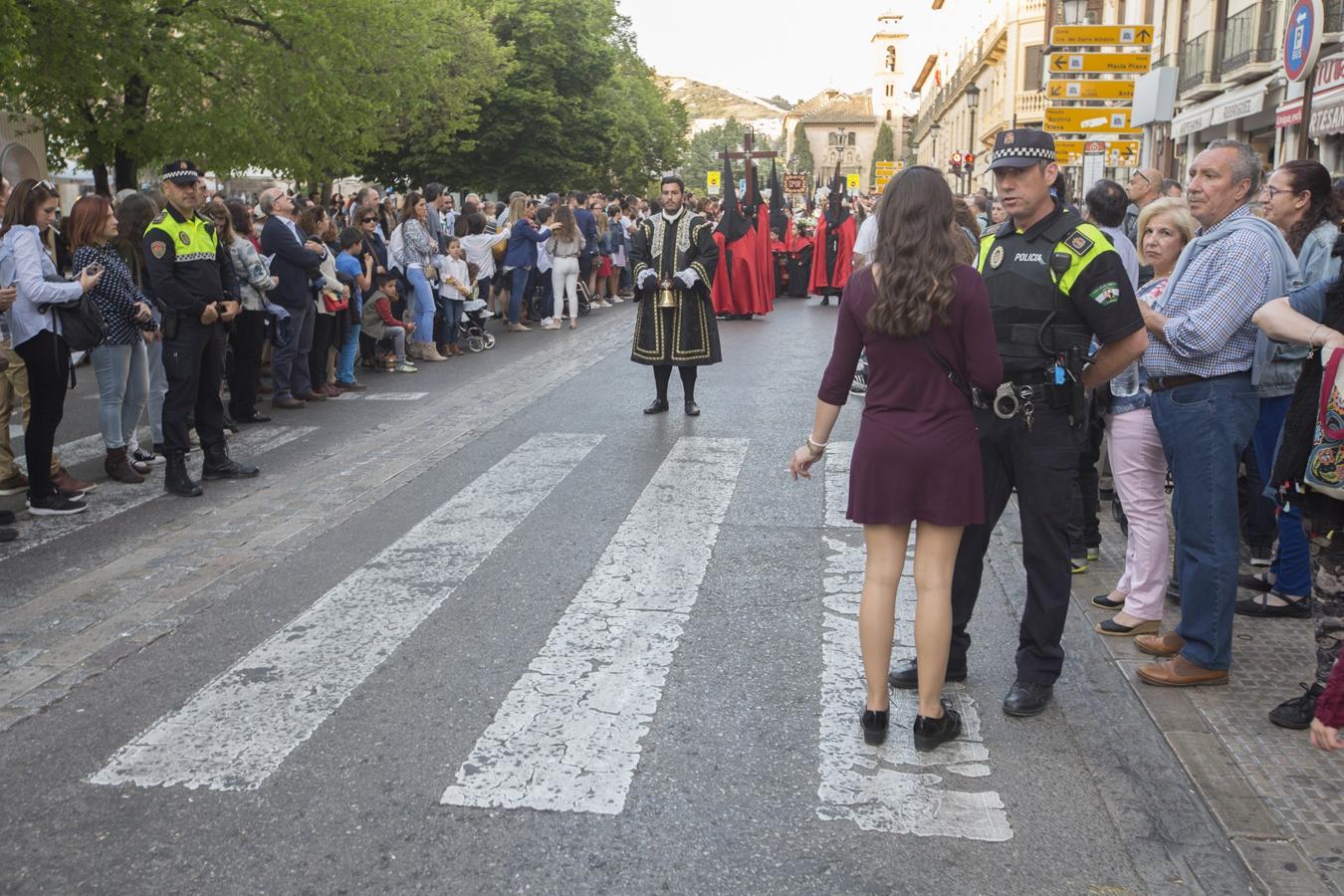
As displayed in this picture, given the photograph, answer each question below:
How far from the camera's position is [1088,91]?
661 inches

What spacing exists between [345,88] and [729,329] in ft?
31.5

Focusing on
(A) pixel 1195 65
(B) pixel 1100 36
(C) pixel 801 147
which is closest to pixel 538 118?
(A) pixel 1195 65

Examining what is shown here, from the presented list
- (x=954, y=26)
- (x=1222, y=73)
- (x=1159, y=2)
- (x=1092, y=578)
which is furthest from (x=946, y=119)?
(x=1092, y=578)

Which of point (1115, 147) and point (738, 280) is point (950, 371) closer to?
point (1115, 147)

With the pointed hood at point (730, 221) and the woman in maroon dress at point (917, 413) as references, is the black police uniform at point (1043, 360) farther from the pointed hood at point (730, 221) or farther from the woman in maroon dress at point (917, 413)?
the pointed hood at point (730, 221)

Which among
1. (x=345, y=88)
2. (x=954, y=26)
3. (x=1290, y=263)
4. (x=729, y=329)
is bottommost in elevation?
(x=729, y=329)

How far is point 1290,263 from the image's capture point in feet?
15.8

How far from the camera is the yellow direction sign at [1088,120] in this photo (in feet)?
54.6

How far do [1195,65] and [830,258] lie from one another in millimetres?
12053

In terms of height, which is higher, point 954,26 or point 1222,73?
point 954,26

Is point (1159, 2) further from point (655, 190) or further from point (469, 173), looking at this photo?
point (655, 190)

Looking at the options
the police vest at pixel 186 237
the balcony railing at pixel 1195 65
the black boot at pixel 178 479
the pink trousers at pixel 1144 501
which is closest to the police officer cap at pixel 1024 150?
the pink trousers at pixel 1144 501

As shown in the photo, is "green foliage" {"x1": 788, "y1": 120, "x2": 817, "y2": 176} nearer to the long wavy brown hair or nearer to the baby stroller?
the baby stroller

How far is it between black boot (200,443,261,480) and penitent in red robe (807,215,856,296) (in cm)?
1571
